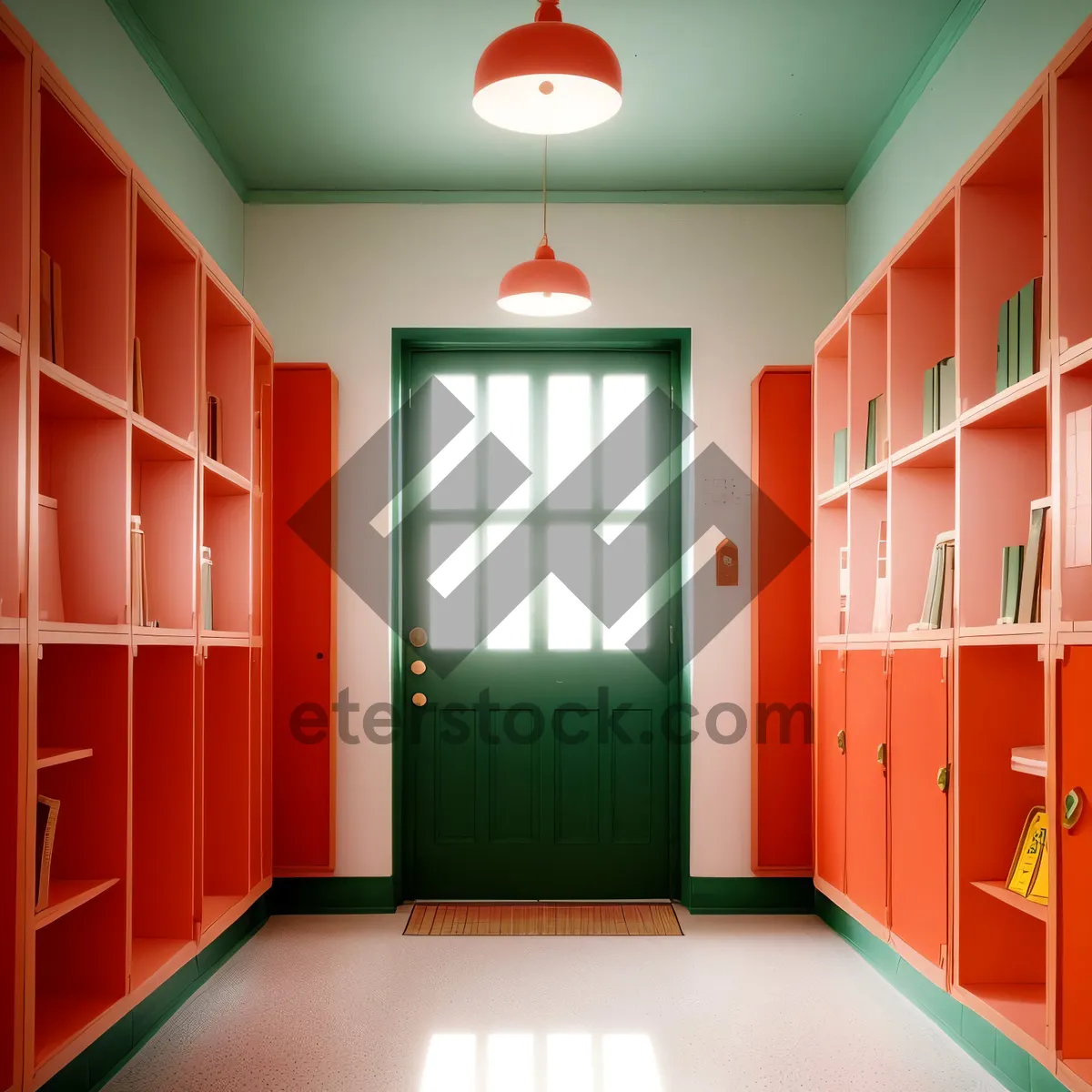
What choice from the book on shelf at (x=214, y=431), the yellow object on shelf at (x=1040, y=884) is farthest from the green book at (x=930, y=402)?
the book on shelf at (x=214, y=431)

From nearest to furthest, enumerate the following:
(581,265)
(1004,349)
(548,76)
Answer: (548,76), (1004,349), (581,265)

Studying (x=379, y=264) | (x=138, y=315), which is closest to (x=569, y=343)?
(x=379, y=264)

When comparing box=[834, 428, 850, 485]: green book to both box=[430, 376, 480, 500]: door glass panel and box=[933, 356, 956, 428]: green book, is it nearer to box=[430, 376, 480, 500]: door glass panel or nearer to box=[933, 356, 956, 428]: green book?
box=[933, 356, 956, 428]: green book

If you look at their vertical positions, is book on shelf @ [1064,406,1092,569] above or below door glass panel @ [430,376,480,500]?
below

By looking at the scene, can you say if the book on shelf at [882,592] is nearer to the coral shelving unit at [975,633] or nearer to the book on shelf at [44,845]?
the coral shelving unit at [975,633]

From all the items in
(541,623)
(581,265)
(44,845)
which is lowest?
(44,845)

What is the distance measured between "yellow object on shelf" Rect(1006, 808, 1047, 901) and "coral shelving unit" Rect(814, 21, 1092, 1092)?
63 mm

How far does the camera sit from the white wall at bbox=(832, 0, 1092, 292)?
3176mm

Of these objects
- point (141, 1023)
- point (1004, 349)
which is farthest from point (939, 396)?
point (141, 1023)

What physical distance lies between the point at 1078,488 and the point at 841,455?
6.79 feet

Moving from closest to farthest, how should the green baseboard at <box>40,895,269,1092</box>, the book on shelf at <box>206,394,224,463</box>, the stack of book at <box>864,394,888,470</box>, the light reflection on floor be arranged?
the green baseboard at <box>40,895,269,1092</box> < the light reflection on floor < the stack of book at <box>864,394,888,470</box> < the book on shelf at <box>206,394,224,463</box>

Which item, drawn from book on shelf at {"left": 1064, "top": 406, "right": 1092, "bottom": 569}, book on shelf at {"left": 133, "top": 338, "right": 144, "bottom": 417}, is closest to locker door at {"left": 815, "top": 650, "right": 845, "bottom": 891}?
book on shelf at {"left": 1064, "top": 406, "right": 1092, "bottom": 569}

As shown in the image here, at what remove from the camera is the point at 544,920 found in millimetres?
4699

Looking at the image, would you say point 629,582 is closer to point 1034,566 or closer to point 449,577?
point 449,577
